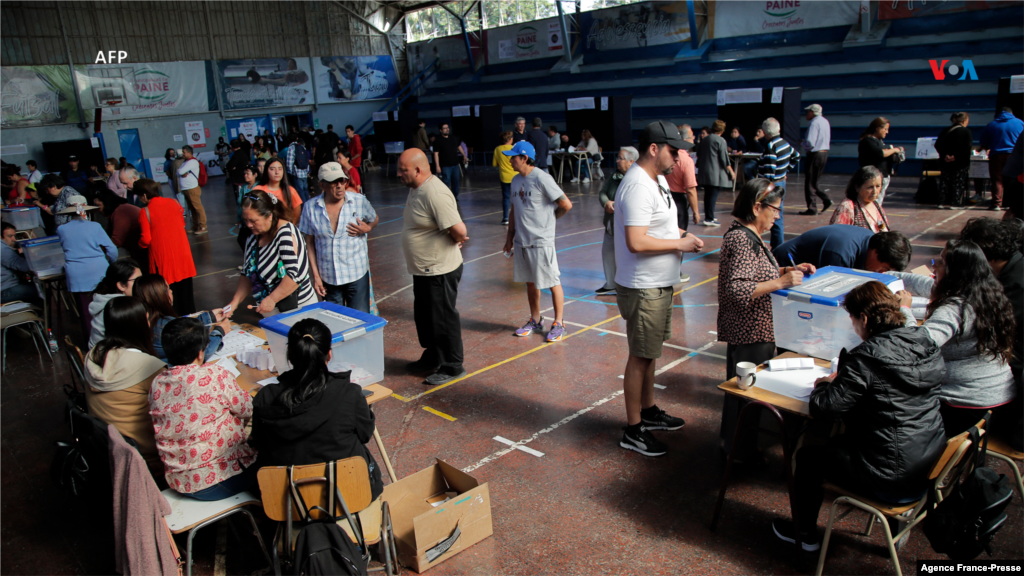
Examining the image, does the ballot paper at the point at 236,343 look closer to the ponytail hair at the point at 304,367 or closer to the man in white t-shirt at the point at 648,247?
the ponytail hair at the point at 304,367

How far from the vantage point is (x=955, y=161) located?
1113 cm

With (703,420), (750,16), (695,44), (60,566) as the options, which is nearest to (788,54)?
(750,16)

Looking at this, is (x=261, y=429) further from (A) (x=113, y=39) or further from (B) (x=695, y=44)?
(A) (x=113, y=39)

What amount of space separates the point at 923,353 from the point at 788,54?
1820 cm

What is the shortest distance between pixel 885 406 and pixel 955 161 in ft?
35.2

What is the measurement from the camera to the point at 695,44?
2073cm

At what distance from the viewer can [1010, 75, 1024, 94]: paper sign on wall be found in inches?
482

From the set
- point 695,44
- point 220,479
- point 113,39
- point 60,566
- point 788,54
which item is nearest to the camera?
point 220,479

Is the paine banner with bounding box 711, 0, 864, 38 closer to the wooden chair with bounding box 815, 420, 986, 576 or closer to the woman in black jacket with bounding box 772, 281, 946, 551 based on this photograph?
the woman in black jacket with bounding box 772, 281, 946, 551

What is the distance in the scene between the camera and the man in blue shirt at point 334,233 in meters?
5.14

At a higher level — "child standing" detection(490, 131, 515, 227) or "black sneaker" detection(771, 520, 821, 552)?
"child standing" detection(490, 131, 515, 227)

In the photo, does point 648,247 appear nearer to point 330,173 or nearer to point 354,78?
point 330,173

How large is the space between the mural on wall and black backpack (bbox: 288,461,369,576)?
1855cm

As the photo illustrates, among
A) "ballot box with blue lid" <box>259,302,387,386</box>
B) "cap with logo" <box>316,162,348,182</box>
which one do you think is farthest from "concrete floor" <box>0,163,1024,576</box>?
"cap with logo" <box>316,162,348,182</box>
